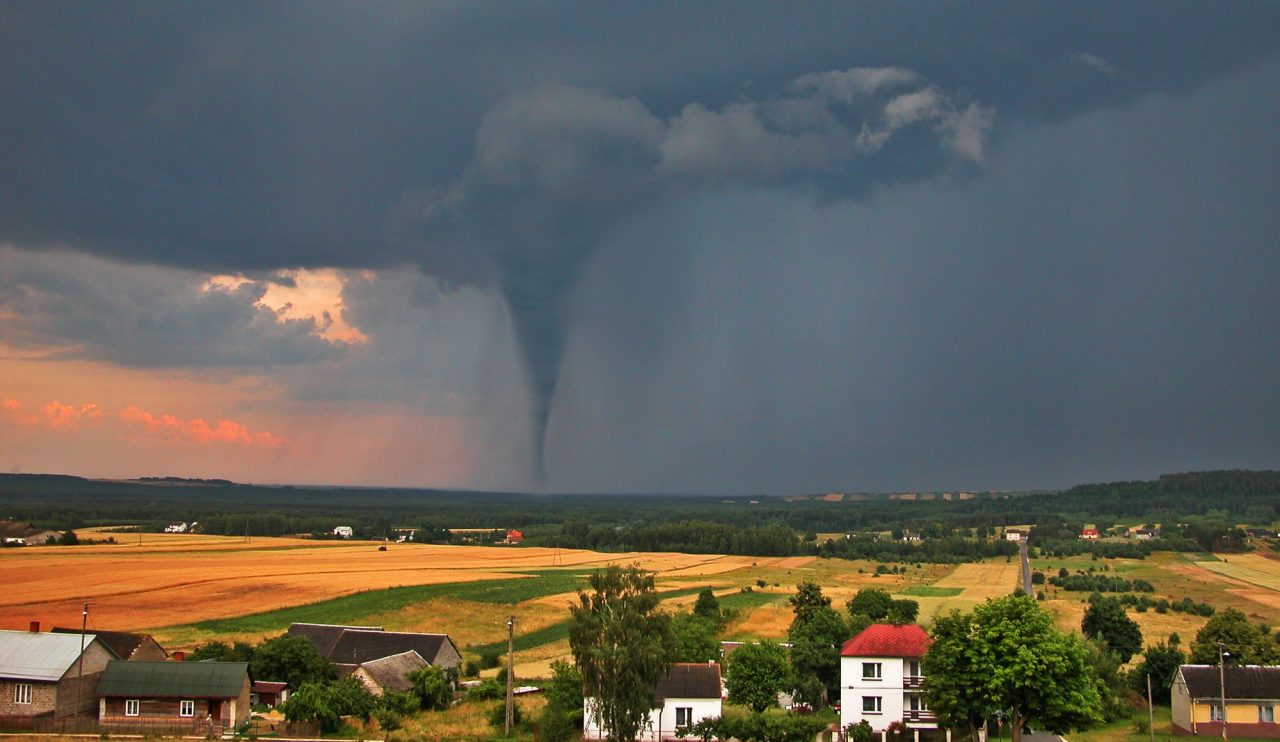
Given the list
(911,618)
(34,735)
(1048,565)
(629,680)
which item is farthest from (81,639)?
(1048,565)

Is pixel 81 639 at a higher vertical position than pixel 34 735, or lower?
higher

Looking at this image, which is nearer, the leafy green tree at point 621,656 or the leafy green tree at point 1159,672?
the leafy green tree at point 621,656

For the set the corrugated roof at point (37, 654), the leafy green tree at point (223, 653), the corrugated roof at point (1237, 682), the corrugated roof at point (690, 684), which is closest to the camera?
the corrugated roof at point (37, 654)

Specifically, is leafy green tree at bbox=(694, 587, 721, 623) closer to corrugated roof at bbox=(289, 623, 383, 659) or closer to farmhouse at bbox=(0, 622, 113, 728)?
corrugated roof at bbox=(289, 623, 383, 659)

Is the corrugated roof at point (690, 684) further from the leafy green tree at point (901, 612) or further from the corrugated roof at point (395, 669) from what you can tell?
the leafy green tree at point (901, 612)

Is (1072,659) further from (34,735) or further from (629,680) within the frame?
(34,735)

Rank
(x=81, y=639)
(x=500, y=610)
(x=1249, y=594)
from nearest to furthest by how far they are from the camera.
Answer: (x=81, y=639) < (x=500, y=610) < (x=1249, y=594)

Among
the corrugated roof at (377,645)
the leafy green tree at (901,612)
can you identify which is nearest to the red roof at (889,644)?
the leafy green tree at (901,612)
